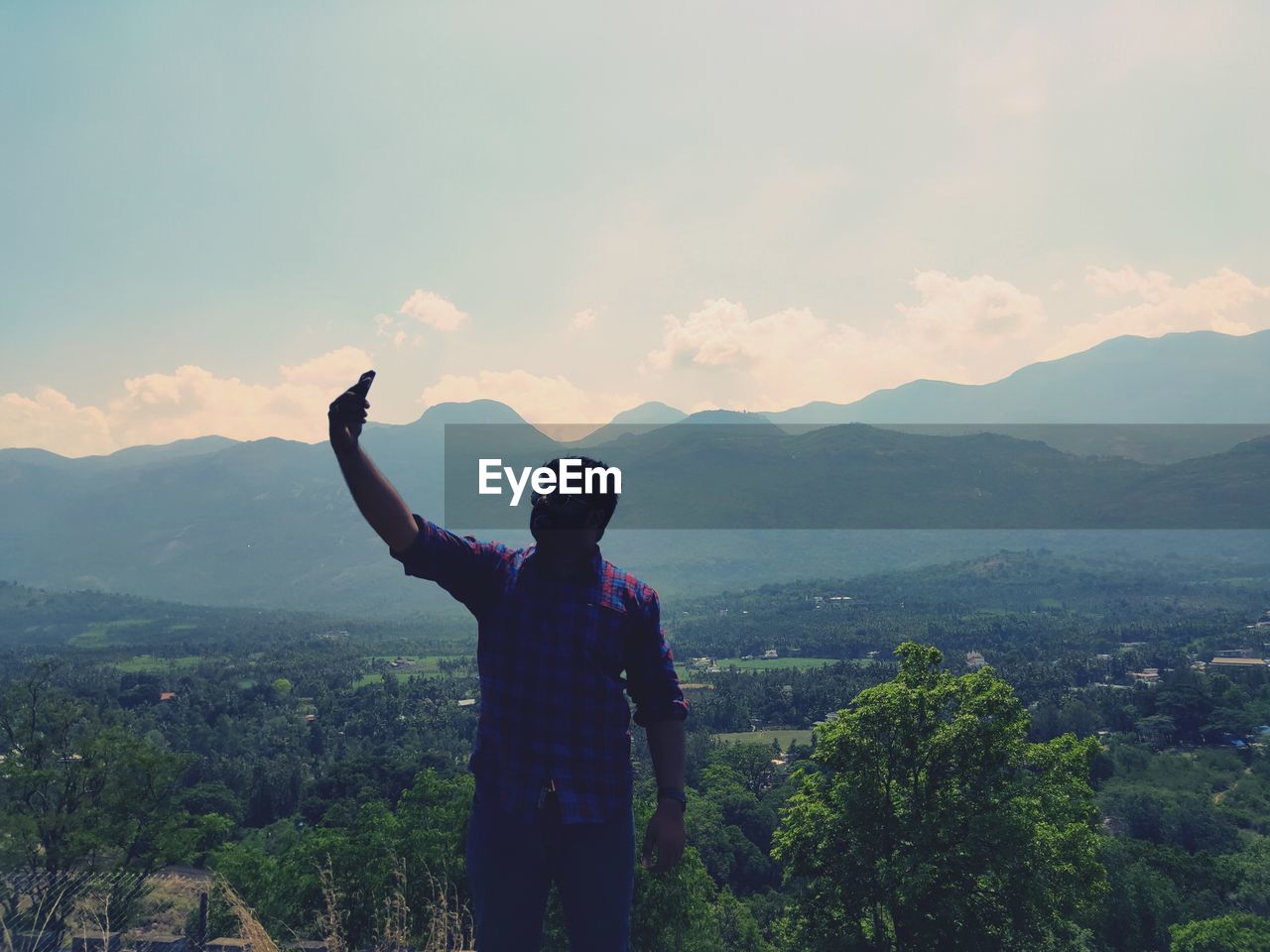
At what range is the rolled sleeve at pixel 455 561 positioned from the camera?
3.10 m

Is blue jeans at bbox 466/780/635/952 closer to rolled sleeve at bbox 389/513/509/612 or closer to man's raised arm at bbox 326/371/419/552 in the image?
rolled sleeve at bbox 389/513/509/612

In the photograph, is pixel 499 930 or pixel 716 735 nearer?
pixel 499 930

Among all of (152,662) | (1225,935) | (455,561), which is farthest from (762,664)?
(455,561)

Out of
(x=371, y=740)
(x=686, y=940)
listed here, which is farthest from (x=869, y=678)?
(x=686, y=940)

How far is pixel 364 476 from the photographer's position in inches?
115

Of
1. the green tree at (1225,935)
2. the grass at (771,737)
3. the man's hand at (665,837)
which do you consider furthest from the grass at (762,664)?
the man's hand at (665,837)

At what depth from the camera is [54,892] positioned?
561 cm

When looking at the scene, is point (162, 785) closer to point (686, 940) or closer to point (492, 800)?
point (686, 940)

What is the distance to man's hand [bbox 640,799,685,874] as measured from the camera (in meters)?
3.31

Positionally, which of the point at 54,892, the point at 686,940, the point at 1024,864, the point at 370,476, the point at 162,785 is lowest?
the point at 686,940

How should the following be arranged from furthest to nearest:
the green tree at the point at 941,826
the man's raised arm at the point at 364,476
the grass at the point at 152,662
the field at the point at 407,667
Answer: the grass at the point at 152,662
the field at the point at 407,667
the green tree at the point at 941,826
the man's raised arm at the point at 364,476

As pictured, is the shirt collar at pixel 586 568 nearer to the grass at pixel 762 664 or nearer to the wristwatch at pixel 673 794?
the wristwatch at pixel 673 794

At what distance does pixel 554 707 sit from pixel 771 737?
103m

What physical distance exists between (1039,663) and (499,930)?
154439mm
